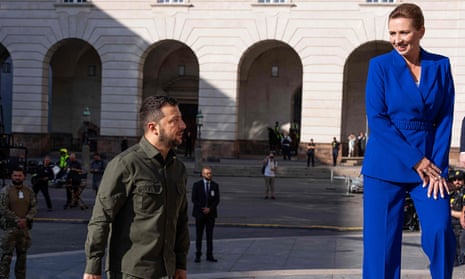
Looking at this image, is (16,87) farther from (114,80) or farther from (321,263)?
(321,263)

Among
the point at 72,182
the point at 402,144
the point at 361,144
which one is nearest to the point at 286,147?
the point at 361,144

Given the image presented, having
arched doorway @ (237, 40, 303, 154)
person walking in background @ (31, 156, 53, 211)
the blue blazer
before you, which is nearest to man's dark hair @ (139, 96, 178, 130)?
the blue blazer

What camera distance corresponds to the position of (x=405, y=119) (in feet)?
16.0

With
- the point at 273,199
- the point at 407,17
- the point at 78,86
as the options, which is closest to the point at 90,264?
the point at 407,17

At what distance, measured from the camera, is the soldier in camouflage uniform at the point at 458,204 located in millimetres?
10087

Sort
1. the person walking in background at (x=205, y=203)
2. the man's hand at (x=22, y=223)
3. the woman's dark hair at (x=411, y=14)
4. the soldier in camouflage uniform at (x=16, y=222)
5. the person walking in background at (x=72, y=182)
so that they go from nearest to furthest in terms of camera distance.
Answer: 1. the woman's dark hair at (x=411, y=14)
2. the soldier in camouflage uniform at (x=16, y=222)
3. the man's hand at (x=22, y=223)
4. the person walking in background at (x=205, y=203)
5. the person walking in background at (x=72, y=182)

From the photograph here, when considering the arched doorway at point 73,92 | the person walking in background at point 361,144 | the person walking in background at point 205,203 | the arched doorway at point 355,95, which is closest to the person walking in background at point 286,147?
the person walking in background at point 361,144

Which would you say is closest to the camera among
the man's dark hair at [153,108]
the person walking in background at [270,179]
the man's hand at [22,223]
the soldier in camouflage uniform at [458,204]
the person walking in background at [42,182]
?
the man's dark hair at [153,108]

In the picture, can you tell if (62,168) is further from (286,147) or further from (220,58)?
(286,147)

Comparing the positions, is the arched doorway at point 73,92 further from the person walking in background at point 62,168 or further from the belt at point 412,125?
the belt at point 412,125

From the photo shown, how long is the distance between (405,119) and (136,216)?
197 cm

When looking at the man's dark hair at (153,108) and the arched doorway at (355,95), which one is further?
the arched doorway at (355,95)

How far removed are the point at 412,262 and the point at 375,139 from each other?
760 centimetres

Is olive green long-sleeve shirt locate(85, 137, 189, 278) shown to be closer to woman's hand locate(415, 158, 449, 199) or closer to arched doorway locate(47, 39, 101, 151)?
woman's hand locate(415, 158, 449, 199)
